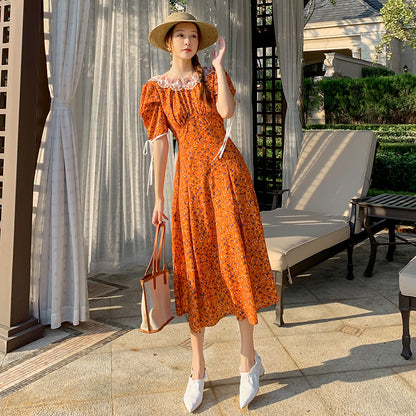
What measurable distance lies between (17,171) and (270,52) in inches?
181

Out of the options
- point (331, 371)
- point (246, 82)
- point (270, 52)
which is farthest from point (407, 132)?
point (331, 371)

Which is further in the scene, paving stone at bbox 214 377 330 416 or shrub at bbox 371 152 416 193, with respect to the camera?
shrub at bbox 371 152 416 193

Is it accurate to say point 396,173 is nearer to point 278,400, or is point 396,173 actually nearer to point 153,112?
point 278,400

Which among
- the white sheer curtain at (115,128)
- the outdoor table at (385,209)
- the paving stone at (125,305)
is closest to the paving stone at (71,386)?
the paving stone at (125,305)

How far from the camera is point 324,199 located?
16.6 ft

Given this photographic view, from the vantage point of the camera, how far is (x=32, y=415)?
2422 mm

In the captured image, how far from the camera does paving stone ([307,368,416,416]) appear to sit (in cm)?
242

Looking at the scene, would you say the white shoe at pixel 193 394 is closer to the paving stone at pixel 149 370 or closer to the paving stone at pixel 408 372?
the paving stone at pixel 149 370

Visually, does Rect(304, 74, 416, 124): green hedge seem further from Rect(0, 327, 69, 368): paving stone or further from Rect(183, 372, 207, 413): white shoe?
Rect(183, 372, 207, 413): white shoe

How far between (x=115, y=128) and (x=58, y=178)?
4.75 feet

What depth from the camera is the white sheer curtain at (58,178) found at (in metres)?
3.38

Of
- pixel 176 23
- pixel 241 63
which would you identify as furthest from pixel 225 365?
pixel 241 63

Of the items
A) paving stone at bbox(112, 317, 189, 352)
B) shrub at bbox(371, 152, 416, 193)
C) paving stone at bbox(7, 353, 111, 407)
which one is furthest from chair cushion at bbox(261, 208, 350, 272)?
shrub at bbox(371, 152, 416, 193)

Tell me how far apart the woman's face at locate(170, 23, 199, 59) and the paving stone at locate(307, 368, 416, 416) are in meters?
1.78
